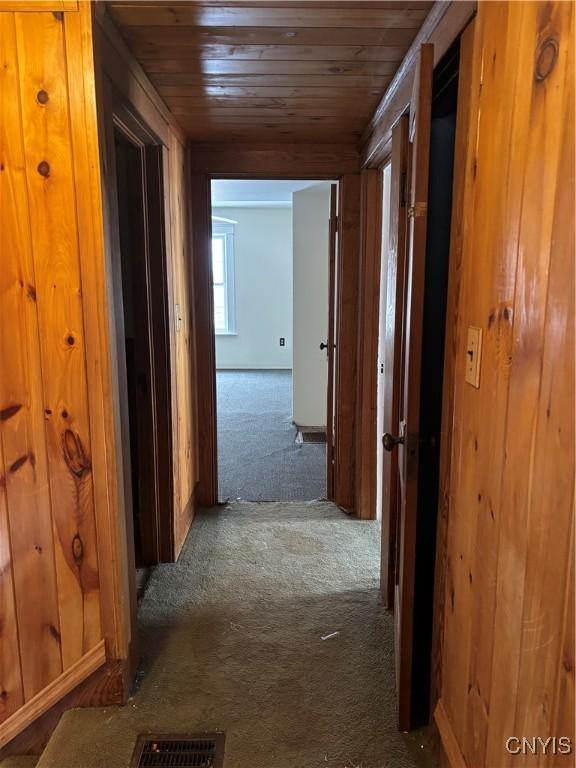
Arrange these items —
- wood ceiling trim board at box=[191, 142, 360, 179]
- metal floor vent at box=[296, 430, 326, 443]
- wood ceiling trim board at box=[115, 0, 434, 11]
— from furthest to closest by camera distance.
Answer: metal floor vent at box=[296, 430, 326, 443] → wood ceiling trim board at box=[191, 142, 360, 179] → wood ceiling trim board at box=[115, 0, 434, 11]

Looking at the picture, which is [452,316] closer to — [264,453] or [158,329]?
[158,329]

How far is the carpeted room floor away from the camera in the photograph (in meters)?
3.53

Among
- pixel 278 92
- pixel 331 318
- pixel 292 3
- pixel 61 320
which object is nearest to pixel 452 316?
pixel 292 3

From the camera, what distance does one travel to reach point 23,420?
4.94ft

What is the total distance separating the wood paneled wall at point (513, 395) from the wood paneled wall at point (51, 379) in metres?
1.00

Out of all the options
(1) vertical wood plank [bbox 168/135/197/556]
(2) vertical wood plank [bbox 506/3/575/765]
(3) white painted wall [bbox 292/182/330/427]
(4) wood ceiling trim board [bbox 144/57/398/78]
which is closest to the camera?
(2) vertical wood plank [bbox 506/3/575/765]

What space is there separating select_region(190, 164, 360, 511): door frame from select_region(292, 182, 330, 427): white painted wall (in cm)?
174

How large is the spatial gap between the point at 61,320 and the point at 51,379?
0.17 m

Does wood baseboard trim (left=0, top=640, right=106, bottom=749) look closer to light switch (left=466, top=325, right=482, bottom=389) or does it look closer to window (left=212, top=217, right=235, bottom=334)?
light switch (left=466, top=325, right=482, bottom=389)

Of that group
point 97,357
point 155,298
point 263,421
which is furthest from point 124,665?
point 263,421

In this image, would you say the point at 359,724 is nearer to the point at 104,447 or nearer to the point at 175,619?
the point at 175,619

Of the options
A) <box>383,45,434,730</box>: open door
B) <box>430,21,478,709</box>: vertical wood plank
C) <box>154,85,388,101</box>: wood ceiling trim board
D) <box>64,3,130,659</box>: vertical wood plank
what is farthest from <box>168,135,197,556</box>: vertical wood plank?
<box>430,21,478,709</box>: vertical wood plank

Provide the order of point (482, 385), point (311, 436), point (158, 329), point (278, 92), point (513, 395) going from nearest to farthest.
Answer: point (513, 395), point (482, 385), point (278, 92), point (158, 329), point (311, 436)

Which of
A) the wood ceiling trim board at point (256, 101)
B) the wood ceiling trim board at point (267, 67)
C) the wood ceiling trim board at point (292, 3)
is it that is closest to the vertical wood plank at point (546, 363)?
the wood ceiling trim board at point (292, 3)
